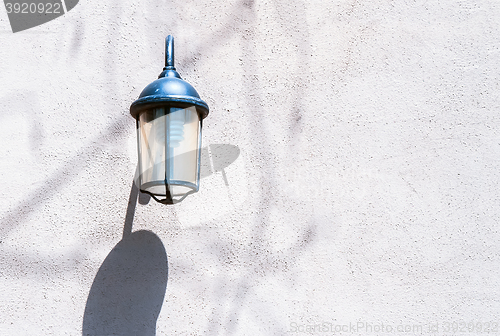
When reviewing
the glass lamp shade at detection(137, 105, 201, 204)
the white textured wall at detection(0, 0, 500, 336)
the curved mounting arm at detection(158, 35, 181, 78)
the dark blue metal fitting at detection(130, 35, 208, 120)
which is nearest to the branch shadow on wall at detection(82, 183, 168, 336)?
the white textured wall at detection(0, 0, 500, 336)

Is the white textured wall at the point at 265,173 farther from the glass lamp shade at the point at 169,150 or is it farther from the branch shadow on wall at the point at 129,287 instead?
the glass lamp shade at the point at 169,150

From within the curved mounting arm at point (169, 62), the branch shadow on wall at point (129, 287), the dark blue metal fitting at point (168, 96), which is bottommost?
the branch shadow on wall at point (129, 287)

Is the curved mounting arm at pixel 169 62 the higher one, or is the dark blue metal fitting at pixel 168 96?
the curved mounting arm at pixel 169 62

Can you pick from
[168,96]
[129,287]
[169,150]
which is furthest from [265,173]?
[129,287]

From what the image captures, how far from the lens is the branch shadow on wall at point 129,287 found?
2.48 metres

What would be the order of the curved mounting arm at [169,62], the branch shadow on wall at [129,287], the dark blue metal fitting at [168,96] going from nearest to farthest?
the dark blue metal fitting at [168,96] < the curved mounting arm at [169,62] < the branch shadow on wall at [129,287]

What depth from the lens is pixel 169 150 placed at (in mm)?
2125

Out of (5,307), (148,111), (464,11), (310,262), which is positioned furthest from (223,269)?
(464,11)

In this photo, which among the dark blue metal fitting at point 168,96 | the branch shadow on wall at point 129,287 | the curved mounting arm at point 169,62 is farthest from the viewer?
the branch shadow on wall at point 129,287

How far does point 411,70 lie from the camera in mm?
2715

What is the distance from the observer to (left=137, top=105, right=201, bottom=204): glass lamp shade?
2.12 m

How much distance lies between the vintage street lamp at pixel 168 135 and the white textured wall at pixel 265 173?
1.35ft

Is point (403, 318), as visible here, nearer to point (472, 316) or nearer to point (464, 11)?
point (472, 316)

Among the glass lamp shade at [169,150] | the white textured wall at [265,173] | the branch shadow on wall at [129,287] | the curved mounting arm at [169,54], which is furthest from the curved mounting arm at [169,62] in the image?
the branch shadow on wall at [129,287]
